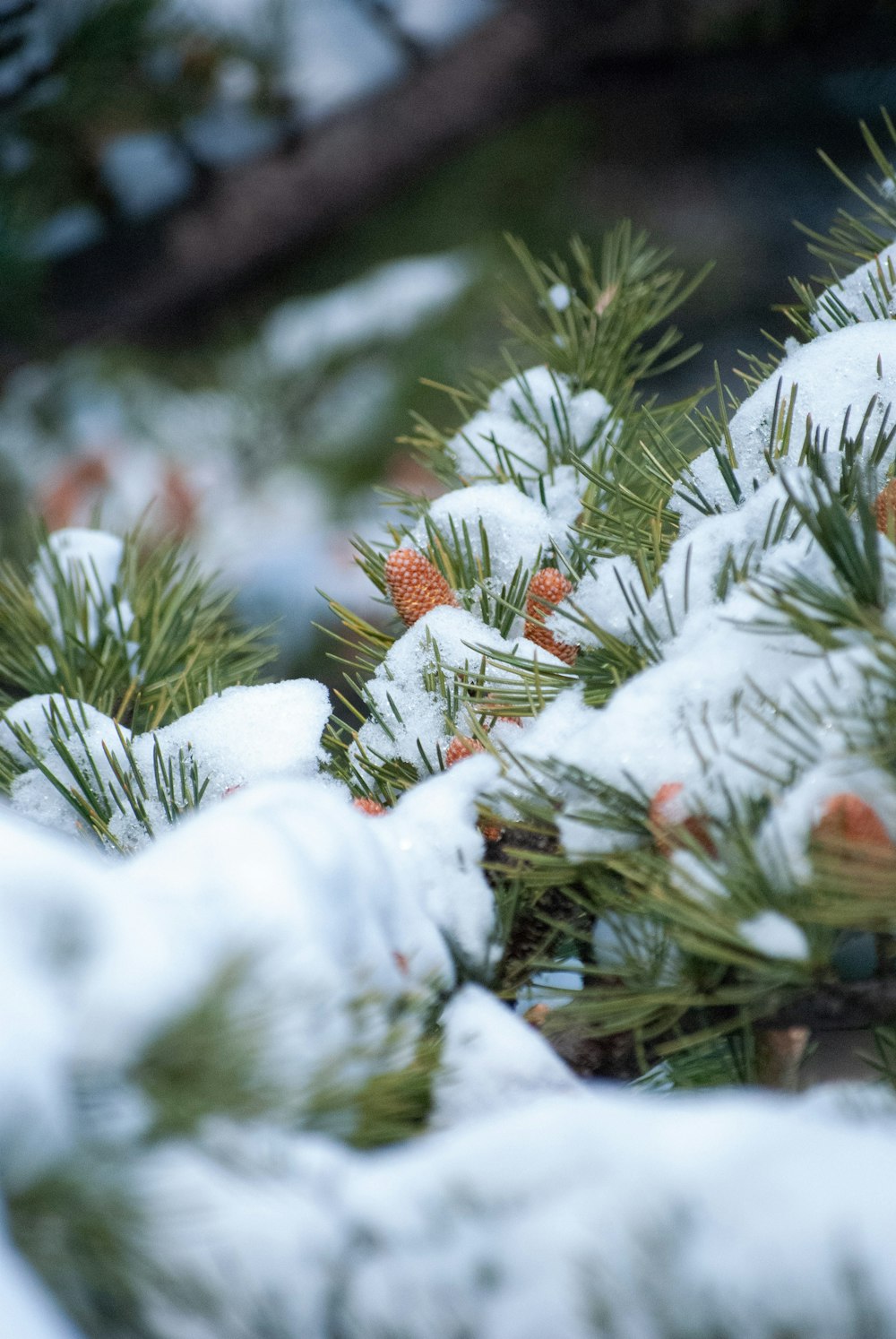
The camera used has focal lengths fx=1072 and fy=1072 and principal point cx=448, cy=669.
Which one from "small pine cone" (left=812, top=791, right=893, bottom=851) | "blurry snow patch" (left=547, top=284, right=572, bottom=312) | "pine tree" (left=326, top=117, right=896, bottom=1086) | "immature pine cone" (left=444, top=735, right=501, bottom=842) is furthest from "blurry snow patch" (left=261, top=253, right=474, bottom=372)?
"small pine cone" (left=812, top=791, right=893, bottom=851)

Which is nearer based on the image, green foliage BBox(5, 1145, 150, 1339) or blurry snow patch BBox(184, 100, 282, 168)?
green foliage BBox(5, 1145, 150, 1339)

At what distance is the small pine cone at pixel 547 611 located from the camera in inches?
14.9

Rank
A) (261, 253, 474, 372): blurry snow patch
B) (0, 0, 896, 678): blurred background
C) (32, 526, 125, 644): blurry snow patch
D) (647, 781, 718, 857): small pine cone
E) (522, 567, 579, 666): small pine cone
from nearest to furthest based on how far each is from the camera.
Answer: (647, 781, 718, 857): small pine cone → (522, 567, 579, 666): small pine cone → (32, 526, 125, 644): blurry snow patch → (0, 0, 896, 678): blurred background → (261, 253, 474, 372): blurry snow patch

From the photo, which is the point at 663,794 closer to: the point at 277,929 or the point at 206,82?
the point at 277,929

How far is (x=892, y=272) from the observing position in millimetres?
392

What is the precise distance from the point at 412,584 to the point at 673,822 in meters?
0.16

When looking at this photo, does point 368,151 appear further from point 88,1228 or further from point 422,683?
point 88,1228

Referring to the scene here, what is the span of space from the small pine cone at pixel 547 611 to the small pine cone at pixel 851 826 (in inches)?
5.3

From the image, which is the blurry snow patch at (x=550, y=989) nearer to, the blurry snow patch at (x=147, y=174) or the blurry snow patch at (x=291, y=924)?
the blurry snow patch at (x=291, y=924)

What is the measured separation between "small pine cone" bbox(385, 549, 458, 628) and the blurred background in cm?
63

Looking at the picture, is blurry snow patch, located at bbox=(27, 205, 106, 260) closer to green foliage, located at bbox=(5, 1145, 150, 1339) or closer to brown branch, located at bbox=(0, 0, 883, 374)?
brown branch, located at bbox=(0, 0, 883, 374)

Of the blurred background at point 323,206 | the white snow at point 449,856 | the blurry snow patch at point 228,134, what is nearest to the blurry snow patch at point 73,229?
the blurred background at point 323,206

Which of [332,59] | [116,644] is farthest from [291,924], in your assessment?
[332,59]

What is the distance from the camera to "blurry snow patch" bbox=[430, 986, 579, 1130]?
25 cm
